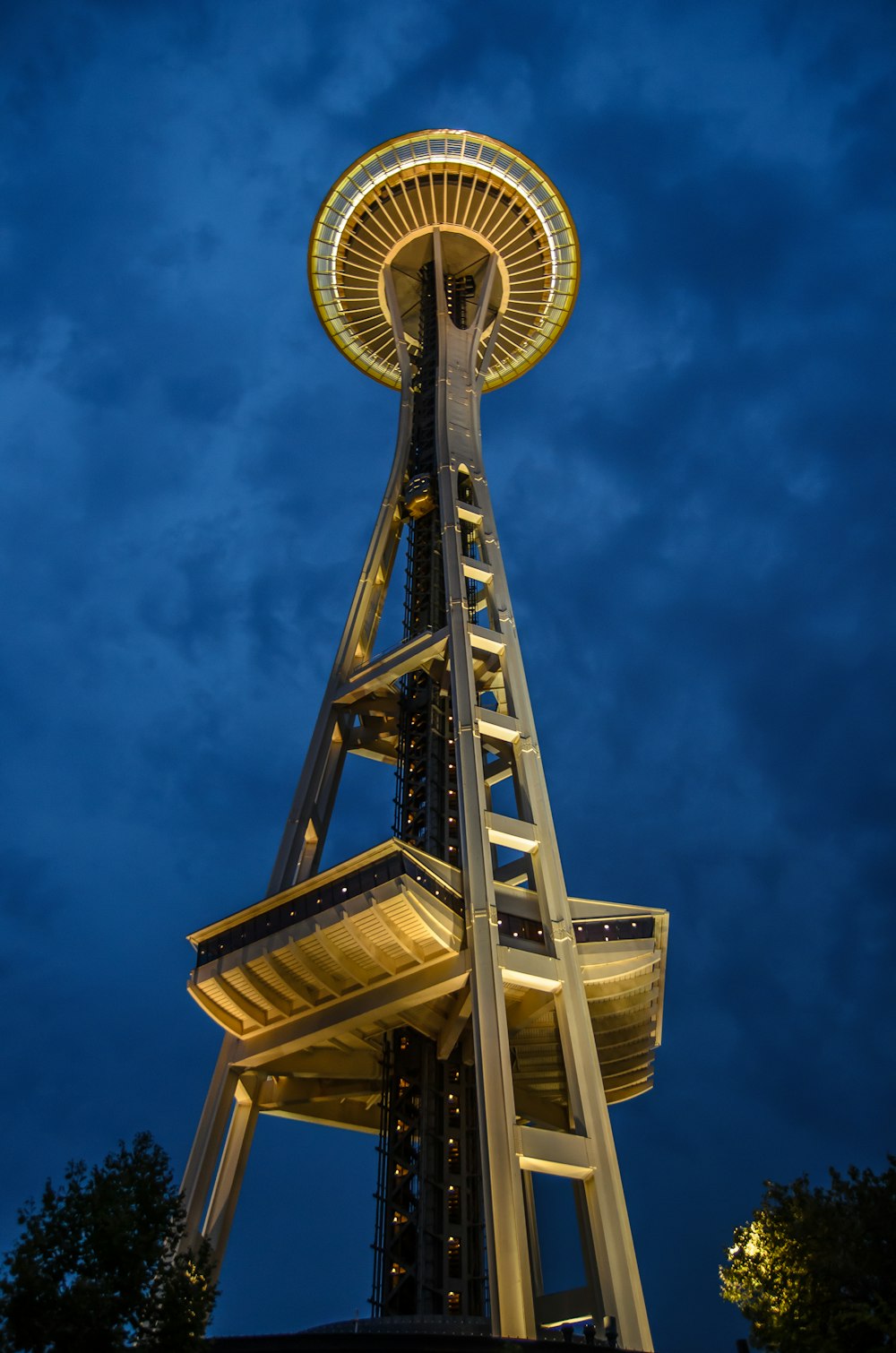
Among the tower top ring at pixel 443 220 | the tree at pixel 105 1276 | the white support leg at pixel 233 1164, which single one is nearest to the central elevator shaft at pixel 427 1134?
the white support leg at pixel 233 1164

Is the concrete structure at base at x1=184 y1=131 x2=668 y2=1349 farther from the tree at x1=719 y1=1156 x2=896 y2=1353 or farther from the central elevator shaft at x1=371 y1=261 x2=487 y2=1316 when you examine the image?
the tree at x1=719 y1=1156 x2=896 y2=1353

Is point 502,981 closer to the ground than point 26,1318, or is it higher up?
higher up

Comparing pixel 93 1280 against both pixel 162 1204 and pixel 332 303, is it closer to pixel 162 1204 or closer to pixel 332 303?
pixel 162 1204

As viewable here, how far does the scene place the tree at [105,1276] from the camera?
17.2m

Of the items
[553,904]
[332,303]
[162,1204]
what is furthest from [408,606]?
[162,1204]

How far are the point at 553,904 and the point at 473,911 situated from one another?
345cm

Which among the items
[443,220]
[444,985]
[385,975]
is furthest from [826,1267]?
[443,220]

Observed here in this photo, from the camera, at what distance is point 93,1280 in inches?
696

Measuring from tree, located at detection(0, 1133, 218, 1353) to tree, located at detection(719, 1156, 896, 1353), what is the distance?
35.5 feet

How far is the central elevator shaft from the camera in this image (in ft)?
104

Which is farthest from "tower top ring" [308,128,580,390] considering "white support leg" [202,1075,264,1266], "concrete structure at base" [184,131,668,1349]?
"white support leg" [202,1075,264,1266]

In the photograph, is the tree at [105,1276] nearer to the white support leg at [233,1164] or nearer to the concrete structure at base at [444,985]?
the concrete structure at base at [444,985]

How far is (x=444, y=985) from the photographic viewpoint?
30438 mm

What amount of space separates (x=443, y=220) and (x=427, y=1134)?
45.2 meters
